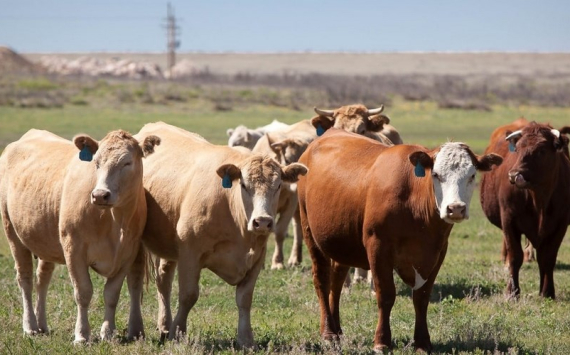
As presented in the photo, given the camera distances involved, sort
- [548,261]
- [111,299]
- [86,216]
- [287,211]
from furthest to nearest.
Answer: [287,211] < [548,261] < [111,299] < [86,216]

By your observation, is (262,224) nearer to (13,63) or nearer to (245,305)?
(245,305)

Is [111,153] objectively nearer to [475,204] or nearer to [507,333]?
[507,333]

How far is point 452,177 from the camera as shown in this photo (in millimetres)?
8250

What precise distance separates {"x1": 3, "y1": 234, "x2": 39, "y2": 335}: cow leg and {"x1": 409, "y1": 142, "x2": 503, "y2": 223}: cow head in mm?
4199

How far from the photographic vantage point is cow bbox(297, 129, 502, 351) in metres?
8.34

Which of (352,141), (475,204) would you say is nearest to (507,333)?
(352,141)

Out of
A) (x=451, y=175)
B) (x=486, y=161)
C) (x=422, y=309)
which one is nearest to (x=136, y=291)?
(x=422, y=309)

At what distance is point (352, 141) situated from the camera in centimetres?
1027

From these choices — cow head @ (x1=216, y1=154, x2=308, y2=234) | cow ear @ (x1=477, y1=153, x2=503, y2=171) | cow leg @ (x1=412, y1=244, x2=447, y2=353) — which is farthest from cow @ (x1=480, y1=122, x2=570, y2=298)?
cow head @ (x1=216, y1=154, x2=308, y2=234)

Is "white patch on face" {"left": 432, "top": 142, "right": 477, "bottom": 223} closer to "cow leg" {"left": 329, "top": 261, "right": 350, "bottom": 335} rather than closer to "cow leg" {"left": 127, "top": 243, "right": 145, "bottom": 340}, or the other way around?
"cow leg" {"left": 329, "top": 261, "right": 350, "bottom": 335}

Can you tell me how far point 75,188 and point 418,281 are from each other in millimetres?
3287

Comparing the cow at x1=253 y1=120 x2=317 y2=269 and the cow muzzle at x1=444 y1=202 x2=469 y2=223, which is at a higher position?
the cow muzzle at x1=444 y1=202 x2=469 y2=223

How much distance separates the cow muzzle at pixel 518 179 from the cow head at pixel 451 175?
2933 millimetres

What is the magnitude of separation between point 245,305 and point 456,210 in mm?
2215
